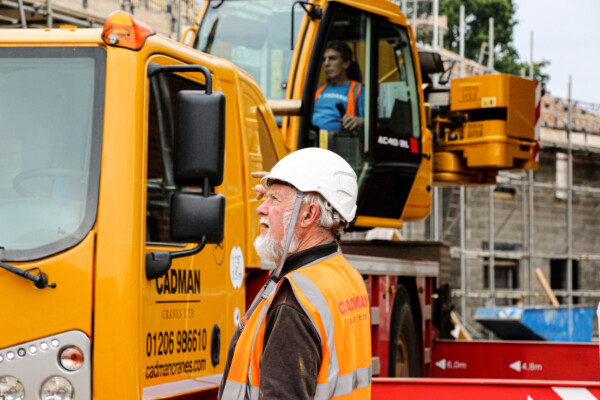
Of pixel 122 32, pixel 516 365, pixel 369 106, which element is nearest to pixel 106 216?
pixel 122 32

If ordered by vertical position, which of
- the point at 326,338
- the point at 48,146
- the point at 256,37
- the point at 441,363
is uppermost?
the point at 256,37

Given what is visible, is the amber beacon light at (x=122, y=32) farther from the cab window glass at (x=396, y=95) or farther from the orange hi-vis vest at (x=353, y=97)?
the cab window glass at (x=396, y=95)

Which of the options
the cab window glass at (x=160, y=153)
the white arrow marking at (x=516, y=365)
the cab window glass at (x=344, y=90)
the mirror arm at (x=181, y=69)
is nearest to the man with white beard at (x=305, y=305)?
the mirror arm at (x=181, y=69)

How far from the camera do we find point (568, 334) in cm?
1627

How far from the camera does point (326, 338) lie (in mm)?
2539

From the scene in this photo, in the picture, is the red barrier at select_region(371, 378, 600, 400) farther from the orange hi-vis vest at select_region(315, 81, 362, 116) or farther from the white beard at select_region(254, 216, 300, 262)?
the orange hi-vis vest at select_region(315, 81, 362, 116)

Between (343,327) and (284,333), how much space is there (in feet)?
0.68

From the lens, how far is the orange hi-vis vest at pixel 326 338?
2541 millimetres

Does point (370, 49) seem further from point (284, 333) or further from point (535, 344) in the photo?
point (284, 333)

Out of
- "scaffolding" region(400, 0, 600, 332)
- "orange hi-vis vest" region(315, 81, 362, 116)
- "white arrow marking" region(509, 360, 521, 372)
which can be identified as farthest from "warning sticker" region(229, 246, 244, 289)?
"scaffolding" region(400, 0, 600, 332)

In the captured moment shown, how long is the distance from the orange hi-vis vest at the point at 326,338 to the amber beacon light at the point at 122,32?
68.3 inches

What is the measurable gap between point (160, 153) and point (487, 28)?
3966cm

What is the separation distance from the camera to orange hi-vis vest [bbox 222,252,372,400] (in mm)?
2541

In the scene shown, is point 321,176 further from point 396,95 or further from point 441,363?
point 441,363
